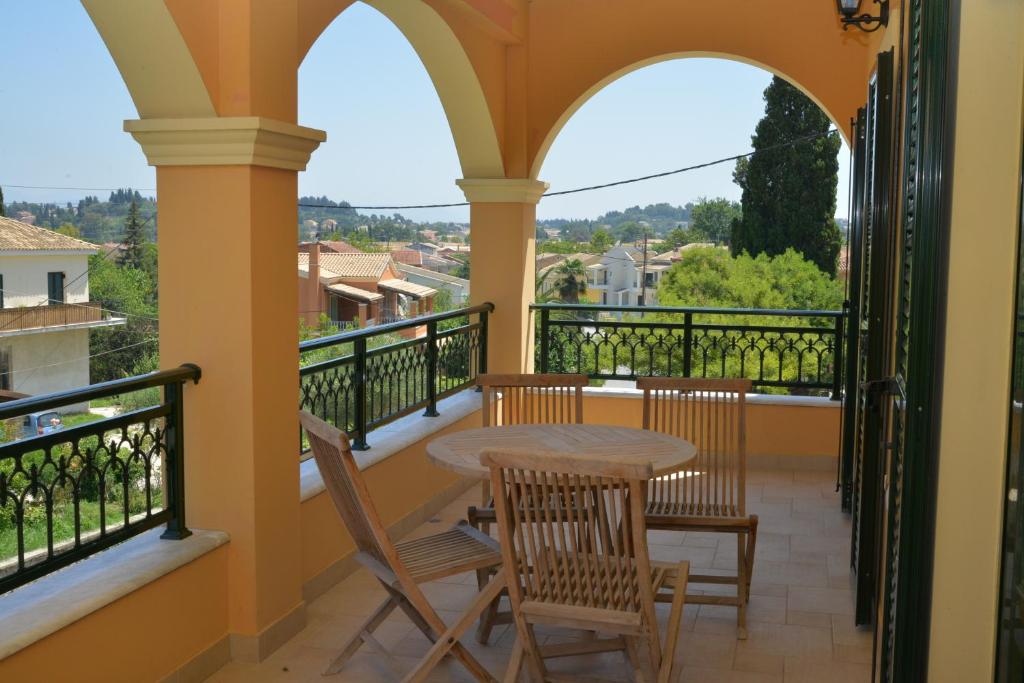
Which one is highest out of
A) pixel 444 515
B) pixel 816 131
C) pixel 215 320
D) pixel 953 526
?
pixel 816 131

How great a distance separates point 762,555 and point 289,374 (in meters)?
2.62

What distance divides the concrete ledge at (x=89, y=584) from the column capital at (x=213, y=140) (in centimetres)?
137

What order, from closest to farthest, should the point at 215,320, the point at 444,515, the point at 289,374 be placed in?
1. the point at 215,320
2. the point at 289,374
3. the point at 444,515

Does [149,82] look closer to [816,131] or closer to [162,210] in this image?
[162,210]

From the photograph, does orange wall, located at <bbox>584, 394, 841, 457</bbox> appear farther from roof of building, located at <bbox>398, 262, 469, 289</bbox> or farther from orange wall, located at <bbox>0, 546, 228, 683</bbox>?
roof of building, located at <bbox>398, 262, 469, 289</bbox>

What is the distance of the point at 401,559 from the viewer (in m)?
3.45

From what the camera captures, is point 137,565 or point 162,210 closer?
point 137,565

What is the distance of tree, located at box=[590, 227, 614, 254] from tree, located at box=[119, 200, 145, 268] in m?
15.2

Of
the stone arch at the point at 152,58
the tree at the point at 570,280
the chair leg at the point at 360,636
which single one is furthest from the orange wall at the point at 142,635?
the tree at the point at 570,280

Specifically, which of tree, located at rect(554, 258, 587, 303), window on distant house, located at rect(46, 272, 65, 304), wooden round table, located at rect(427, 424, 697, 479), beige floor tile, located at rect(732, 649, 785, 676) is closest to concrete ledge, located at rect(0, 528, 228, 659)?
wooden round table, located at rect(427, 424, 697, 479)

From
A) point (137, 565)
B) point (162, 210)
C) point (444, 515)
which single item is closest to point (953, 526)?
point (137, 565)

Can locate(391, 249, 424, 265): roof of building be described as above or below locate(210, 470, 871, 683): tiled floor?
above

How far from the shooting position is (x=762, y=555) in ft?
16.8

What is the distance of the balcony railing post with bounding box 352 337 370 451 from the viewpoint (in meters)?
5.01
